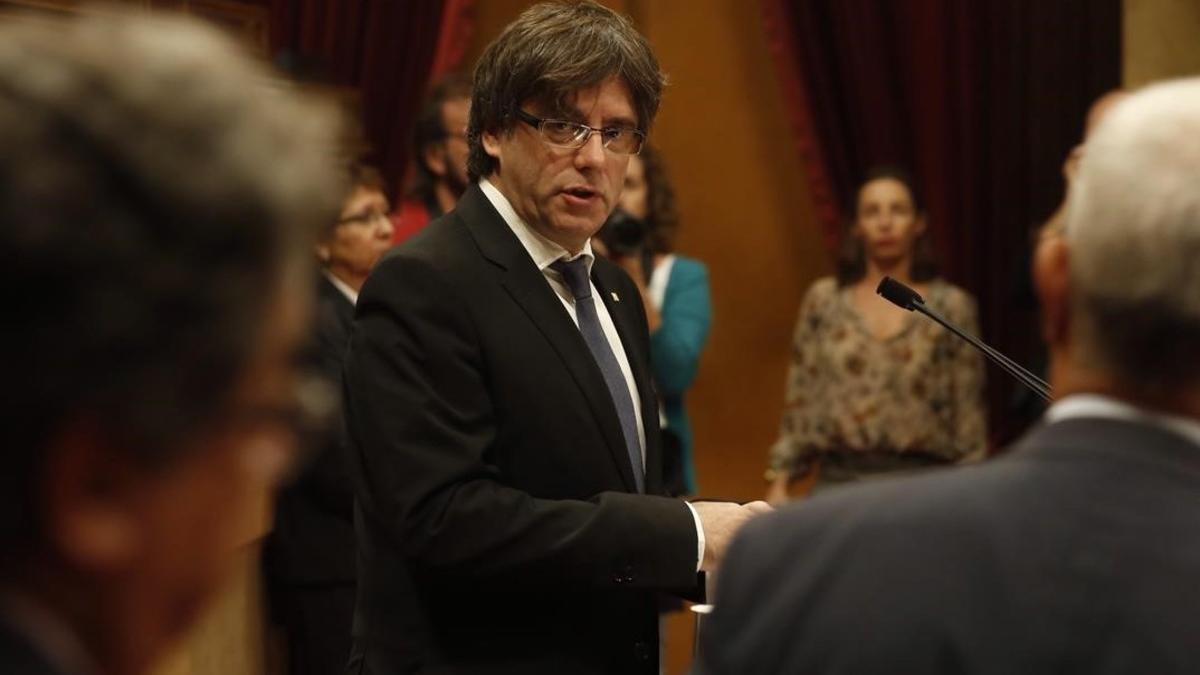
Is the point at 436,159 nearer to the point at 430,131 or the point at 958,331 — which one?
the point at 430,131

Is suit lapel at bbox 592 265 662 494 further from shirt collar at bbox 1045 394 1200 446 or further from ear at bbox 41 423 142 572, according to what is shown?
ear at bbox 41 423 142 572

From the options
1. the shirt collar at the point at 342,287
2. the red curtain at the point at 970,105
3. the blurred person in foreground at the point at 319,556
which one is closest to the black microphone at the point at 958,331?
the blurred person in foreground at the point at 319,556

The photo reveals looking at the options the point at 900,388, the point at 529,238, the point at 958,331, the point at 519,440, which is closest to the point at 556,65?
the point at 529,238

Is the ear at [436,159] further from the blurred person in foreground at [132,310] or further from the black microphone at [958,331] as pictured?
the blurred person in foreground at [132,310]

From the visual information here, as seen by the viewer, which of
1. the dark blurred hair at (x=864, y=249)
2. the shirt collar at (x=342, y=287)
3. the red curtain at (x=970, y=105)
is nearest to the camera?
the shirt collar at (x=342, y=287)

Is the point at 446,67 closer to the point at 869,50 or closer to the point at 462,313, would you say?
the point at 869,50

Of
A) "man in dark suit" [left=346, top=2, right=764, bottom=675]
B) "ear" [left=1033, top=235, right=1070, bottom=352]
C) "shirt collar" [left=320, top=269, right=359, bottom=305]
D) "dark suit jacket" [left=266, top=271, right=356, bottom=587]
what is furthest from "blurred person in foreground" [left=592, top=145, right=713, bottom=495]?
"ear" [left=1033, top=235, right=1070, bottom=352]

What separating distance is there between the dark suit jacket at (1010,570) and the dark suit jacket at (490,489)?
2.65 feet

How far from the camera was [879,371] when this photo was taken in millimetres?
4449

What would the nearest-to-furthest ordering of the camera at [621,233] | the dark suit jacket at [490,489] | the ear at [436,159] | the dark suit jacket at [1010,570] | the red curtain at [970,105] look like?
1. the dark suit jacket at [1010,570]
2. the dark suit jacket at [490,489]
3. the ear at [436,159]
4. the camera at [621,233]
5. the red curtain at [970,105]

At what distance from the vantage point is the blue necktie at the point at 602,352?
215 cm

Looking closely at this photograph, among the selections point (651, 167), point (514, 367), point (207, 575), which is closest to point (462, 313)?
point (514, 367)

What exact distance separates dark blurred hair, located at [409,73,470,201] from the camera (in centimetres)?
51

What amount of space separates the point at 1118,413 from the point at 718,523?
3.21 feet
